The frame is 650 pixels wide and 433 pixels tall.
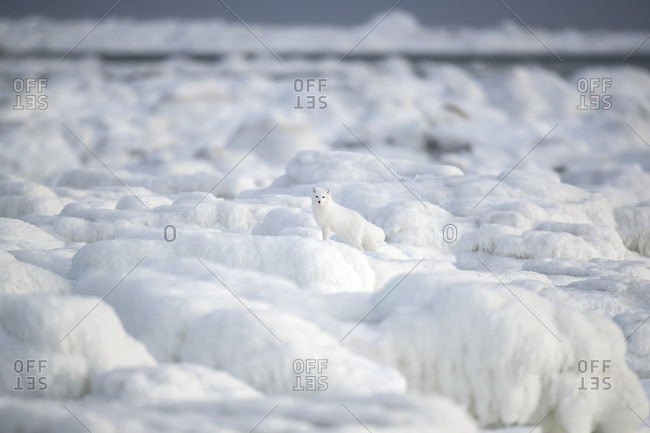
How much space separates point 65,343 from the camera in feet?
22.9

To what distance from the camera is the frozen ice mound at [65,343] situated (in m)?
6.77

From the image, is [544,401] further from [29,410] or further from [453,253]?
[453,253]

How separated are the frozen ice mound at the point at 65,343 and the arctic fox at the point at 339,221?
15.7ft

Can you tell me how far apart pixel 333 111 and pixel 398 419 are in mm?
48413

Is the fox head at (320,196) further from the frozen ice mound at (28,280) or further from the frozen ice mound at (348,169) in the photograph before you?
the frozen ice mound at (348,169)

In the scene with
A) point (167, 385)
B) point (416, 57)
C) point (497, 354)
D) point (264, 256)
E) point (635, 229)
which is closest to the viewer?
point (167, 385)

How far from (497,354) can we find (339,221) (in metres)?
4.62

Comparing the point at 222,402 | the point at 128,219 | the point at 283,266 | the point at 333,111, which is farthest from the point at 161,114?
the point at 222,402

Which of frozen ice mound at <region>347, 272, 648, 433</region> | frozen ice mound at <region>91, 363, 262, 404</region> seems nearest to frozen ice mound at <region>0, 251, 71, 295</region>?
frozen ice mound at <region>91, 363, 262, 404</region>

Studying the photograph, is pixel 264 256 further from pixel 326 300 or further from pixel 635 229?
pixel 635 229

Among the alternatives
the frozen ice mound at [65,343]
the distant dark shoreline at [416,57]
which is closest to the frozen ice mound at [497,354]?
the frozen ice mound at [65,343]

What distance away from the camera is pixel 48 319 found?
7.00m

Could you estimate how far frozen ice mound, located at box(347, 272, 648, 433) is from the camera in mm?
7555

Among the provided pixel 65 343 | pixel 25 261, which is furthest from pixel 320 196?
pixel 65 343
